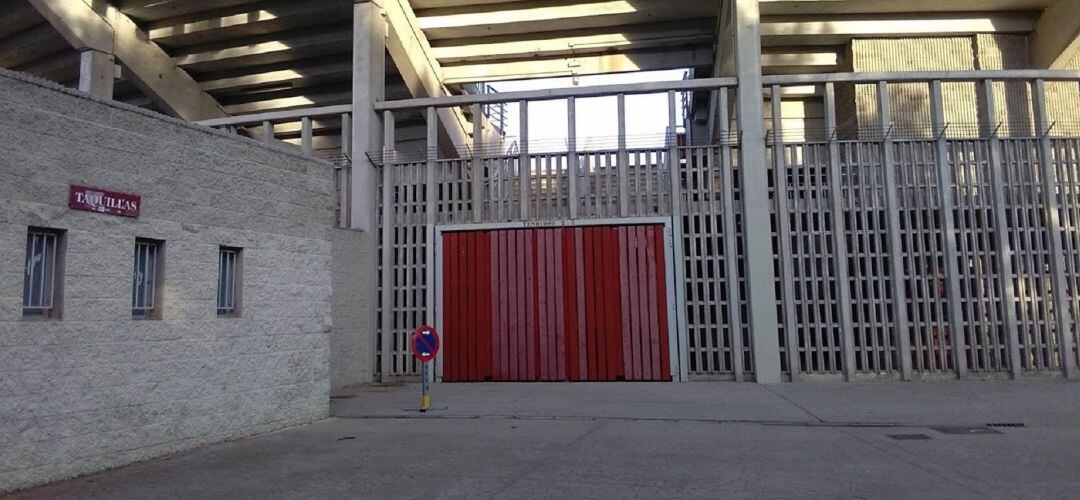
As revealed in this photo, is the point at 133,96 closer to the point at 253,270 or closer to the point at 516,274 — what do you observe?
the point at 516,274

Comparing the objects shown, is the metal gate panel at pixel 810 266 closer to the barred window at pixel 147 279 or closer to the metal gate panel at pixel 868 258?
the metal gate panel at pixel 868 258

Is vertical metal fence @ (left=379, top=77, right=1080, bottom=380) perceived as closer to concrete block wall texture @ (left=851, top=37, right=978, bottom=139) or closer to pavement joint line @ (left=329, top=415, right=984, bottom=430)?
concrete block wall texture @ (left=851, top=37, right=978, bottom=139)

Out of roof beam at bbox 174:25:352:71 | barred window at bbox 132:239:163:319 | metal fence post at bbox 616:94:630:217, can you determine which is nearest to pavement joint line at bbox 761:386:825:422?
metal fence post at bbox 616:94:630:217

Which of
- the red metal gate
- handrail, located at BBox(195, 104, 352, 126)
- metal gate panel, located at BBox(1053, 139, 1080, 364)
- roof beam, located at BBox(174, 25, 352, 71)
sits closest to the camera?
metal gate panel, located at BBox(1053, 139, 1080, 364)

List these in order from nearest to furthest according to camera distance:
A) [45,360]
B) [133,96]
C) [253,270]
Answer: [45,360]
[253,270]
[133,96]

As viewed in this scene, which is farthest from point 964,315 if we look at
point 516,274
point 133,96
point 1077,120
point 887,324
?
point 133,96

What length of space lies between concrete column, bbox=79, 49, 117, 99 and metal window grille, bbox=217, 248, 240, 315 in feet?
35.8

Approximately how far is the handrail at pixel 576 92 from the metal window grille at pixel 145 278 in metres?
8.54

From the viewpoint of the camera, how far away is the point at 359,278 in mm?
14547

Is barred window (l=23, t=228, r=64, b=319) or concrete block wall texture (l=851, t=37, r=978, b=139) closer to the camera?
barred window (l=23, t=228, r=64, b=319)

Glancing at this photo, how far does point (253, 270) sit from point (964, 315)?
42.1 feet

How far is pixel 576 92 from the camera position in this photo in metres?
14.9

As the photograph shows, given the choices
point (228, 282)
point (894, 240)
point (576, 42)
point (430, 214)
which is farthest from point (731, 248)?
point (228, 282)

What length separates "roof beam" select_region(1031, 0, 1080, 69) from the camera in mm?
15210
